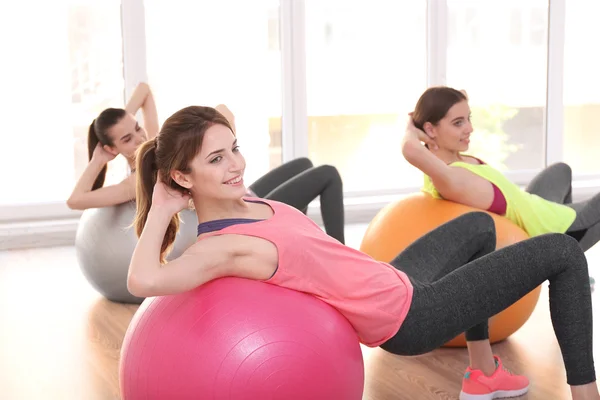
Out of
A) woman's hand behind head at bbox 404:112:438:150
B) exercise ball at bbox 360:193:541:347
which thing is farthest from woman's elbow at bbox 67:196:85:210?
woman's hand behind head at bbox 404:112:438:150

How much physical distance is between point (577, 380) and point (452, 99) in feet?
4.27

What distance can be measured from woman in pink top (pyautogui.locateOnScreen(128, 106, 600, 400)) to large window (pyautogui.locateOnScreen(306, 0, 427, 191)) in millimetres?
3833

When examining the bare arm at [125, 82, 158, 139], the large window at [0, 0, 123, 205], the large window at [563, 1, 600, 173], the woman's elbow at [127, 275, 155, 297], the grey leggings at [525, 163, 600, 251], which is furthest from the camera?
the large window at [563, 1, 600, 173]

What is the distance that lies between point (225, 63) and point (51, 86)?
1.12m

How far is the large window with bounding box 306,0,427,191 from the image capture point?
592cm

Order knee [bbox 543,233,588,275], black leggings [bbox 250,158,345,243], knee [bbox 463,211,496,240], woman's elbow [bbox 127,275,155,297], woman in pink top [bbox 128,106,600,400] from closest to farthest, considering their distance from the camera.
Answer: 1. woman's elbow [bbox 127,275,155,297]
2. woman in pink top [bbox 128,106,600,400]
3. knee [bbox 543,233,588,275]
4. knee [bbox 463,211,496,240]
5. black leggings [bbox 250,158,345,243]

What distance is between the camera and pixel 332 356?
6.56 ft

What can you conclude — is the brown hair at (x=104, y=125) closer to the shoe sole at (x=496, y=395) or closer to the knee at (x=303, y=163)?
the knee at (x=303, y=163)

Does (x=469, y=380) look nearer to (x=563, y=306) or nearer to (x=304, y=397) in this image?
(x=563, y=306)

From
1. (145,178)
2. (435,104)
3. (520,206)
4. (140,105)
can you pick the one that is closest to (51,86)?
(140,105)

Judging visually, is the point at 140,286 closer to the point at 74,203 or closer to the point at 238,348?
the point at 238,348

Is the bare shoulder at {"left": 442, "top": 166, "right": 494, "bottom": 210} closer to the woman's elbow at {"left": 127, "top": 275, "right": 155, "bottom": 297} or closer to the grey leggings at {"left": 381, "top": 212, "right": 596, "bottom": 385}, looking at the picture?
the grey leggings at {"left": 381, "top": 212, "right": 596, "bottom": 385}

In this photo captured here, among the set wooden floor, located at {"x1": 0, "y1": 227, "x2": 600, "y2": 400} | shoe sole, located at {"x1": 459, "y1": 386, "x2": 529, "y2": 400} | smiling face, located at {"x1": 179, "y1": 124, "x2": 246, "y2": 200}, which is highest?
smiling face, located at {"x1": 179, "y1": 124, "x2": 246, "y2": 200}

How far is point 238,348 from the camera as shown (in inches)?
75.4
